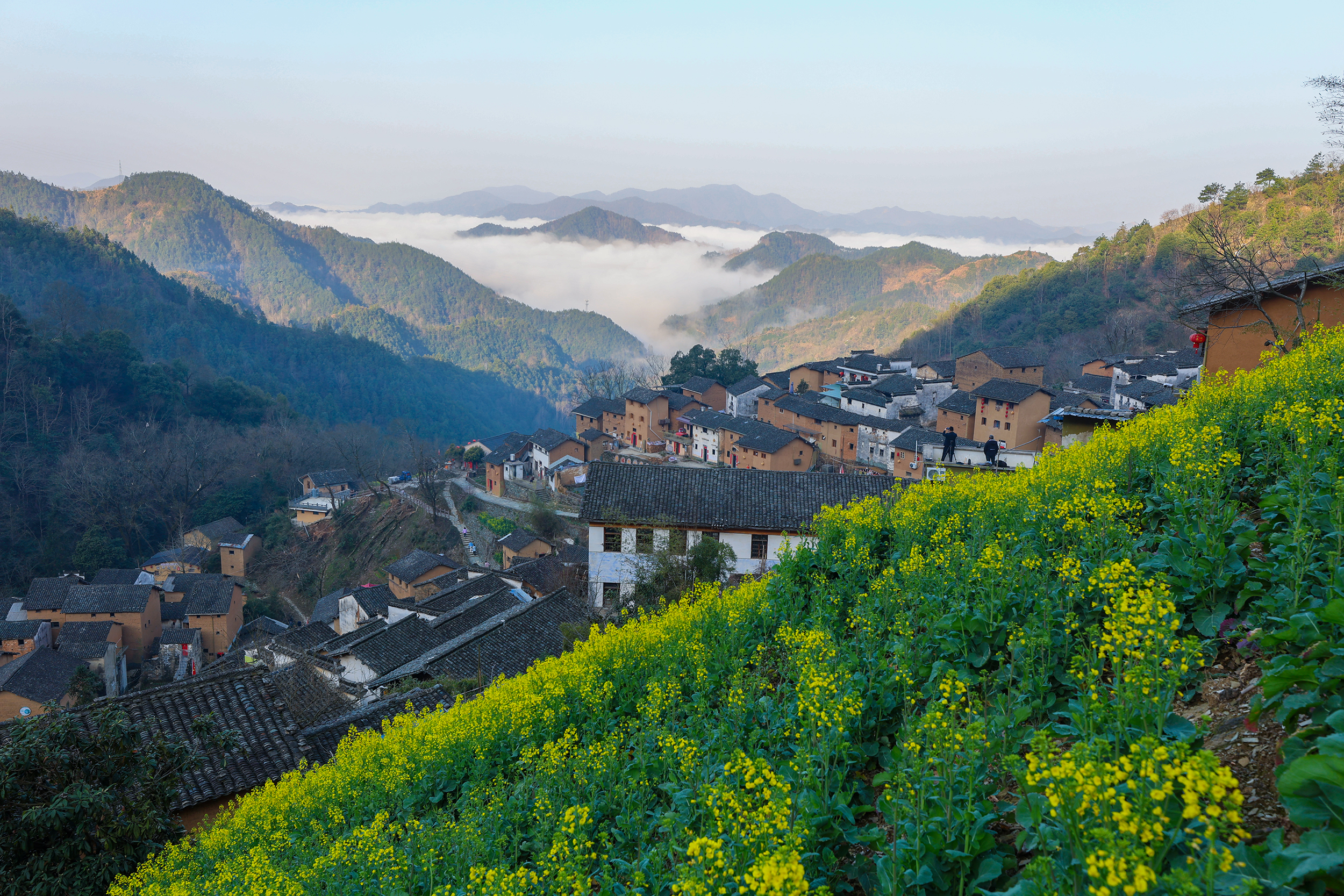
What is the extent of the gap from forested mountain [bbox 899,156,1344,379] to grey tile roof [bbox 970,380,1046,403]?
1487 centimetres

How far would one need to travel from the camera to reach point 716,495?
2041cm

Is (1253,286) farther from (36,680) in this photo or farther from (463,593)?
(36,680)

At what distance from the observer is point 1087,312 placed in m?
65.1

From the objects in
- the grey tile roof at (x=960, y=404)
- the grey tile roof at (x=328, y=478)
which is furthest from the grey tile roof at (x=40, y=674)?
the grey tile roof at (x=960, y=404)

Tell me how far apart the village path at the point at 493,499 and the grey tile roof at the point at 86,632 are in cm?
2195

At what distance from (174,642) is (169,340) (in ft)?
209

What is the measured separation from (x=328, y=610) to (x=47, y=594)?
1401 cm

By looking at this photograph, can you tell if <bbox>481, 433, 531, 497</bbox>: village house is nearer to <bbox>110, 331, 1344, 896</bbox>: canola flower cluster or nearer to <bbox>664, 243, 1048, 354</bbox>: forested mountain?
<bbox>110, 331, 1344, 896</bbox>: canola flower cluster

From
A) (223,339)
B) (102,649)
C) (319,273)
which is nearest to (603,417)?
(102,649)

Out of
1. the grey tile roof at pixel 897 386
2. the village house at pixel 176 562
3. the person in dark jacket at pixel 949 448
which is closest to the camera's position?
the person in dark jacket at pixel 949 448

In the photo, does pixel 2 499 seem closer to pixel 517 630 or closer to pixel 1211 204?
pixel 517 630

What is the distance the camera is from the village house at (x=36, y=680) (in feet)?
87.9

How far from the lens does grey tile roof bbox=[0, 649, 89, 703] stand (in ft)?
88.8

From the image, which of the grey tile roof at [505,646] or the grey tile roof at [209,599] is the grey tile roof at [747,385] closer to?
the grey tile roof at [209,599]
